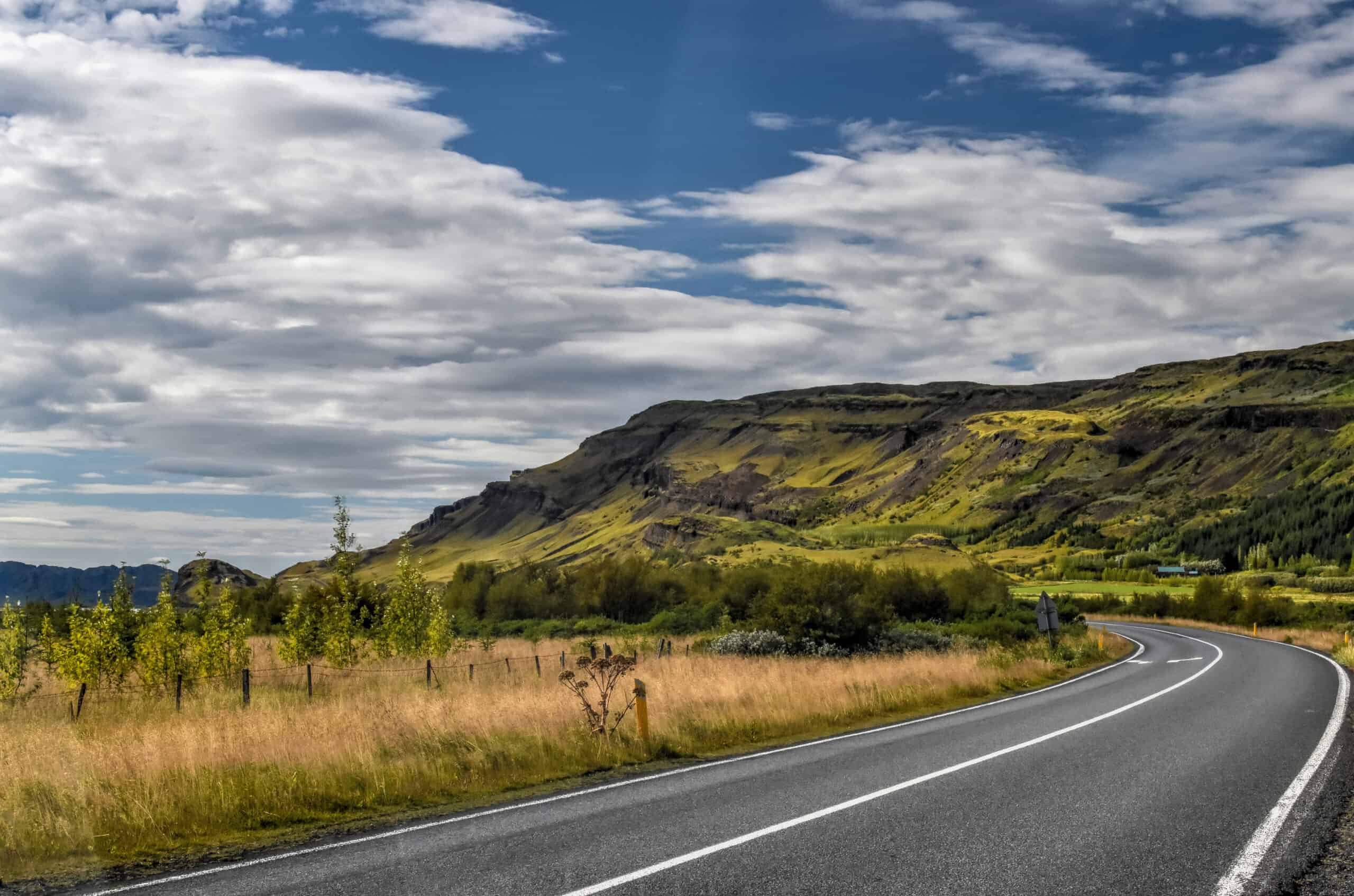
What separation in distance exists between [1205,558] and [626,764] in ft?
651

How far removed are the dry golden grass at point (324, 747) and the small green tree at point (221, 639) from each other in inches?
49.5

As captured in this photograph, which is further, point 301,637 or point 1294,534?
point 1294,534

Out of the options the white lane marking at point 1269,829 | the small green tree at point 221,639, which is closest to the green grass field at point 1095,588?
the small green tree at point 221,639

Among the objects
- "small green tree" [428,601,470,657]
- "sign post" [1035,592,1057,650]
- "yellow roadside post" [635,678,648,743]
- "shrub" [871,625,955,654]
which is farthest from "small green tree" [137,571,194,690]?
"sign post" [1035,592,1057,650]

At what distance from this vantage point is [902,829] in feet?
28.5

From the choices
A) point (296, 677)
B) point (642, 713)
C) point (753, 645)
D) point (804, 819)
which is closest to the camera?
point (804, 819)

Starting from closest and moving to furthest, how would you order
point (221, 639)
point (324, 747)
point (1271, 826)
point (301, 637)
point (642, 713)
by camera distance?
point (1271, 826)
point (324, 747)
point (642, 713)
point (221, 639)
point (301, 637)

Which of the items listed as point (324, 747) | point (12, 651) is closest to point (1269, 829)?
point (324, 747)

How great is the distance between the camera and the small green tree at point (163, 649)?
24.5 meters

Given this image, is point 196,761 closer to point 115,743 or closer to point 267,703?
point 115,743

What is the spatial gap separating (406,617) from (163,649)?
1009cm

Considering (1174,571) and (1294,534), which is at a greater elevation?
(1294,534)

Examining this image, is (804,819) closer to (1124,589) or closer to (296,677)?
(296,677)

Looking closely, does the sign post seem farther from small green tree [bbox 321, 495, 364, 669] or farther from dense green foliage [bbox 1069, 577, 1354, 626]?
dense green foliage [bbox 1069, 577, 1354, 626]
